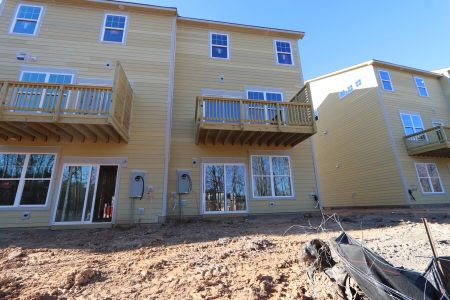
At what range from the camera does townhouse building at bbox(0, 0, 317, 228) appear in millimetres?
7598

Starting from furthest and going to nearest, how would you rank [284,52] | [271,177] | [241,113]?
1. [284,52]
2. [271,177]
3. [241,113]

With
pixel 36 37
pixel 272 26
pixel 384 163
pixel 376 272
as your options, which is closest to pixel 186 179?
pixel 376 272

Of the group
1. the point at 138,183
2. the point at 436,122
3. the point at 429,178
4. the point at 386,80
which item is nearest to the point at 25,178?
the point at 138,183

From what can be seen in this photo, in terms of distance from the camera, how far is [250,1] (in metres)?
12.4

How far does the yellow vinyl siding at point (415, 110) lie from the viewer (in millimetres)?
13141

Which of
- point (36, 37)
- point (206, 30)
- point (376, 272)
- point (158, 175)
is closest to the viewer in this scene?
point (376, 272)

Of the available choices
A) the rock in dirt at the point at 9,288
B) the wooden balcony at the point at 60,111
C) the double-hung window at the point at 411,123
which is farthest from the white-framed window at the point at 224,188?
the double-hung window at the point at 411,123

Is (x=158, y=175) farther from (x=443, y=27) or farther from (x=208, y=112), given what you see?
(x=443, y=27)

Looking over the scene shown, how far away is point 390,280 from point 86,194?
29.2 feet

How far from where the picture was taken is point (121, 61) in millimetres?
9711

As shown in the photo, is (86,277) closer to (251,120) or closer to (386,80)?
(251,120)

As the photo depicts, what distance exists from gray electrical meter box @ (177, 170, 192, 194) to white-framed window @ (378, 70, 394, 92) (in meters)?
14.4

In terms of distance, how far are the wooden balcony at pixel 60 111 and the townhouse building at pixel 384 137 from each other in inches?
586

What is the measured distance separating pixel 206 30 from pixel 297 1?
616 cm
